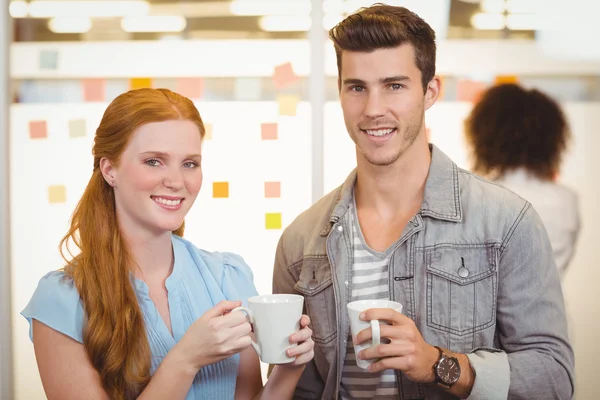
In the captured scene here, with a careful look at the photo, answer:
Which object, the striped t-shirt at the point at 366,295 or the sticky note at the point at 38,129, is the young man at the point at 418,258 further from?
the sticky note at the point at 38,129

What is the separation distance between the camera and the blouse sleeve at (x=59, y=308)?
1.39 meters

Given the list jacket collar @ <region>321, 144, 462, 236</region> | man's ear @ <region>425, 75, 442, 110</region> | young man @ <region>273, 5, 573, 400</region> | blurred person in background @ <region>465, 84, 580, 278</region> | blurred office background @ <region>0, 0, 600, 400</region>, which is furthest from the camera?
blurred office background @ <region>0, 0, 600, 400</region>

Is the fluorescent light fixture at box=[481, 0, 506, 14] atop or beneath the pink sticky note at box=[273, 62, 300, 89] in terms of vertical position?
atop

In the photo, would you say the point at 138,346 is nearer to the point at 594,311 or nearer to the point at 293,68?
the point at 293,68

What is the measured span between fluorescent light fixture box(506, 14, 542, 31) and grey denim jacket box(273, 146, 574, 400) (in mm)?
1862

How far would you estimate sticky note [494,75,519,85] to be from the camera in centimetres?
331

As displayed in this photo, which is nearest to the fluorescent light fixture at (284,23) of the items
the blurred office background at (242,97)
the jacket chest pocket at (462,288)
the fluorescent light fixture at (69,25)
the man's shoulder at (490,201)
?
the blurred office background at (242,97)

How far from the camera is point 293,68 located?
3.41 meters

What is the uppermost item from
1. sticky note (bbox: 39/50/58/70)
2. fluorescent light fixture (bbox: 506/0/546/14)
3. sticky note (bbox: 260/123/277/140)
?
fluorescent light fixture (bbox: 506/0/546/14)

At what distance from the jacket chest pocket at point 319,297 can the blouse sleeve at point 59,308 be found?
1.89 feet

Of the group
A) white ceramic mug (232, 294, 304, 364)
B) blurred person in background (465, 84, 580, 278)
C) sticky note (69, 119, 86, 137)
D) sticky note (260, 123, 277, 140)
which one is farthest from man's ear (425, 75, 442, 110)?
sticky note (69, 119, 86, 137)

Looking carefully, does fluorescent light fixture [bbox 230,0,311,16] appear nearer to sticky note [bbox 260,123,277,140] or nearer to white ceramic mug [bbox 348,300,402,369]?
sticky note [bbox 260,123,277,140]

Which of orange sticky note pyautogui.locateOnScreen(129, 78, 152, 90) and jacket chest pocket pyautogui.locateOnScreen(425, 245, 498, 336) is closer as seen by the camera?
jacket chest pocket pyautogui.locateOnScreen(425, 245, 498, 336)

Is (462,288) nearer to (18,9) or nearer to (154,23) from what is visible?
(154,23)
